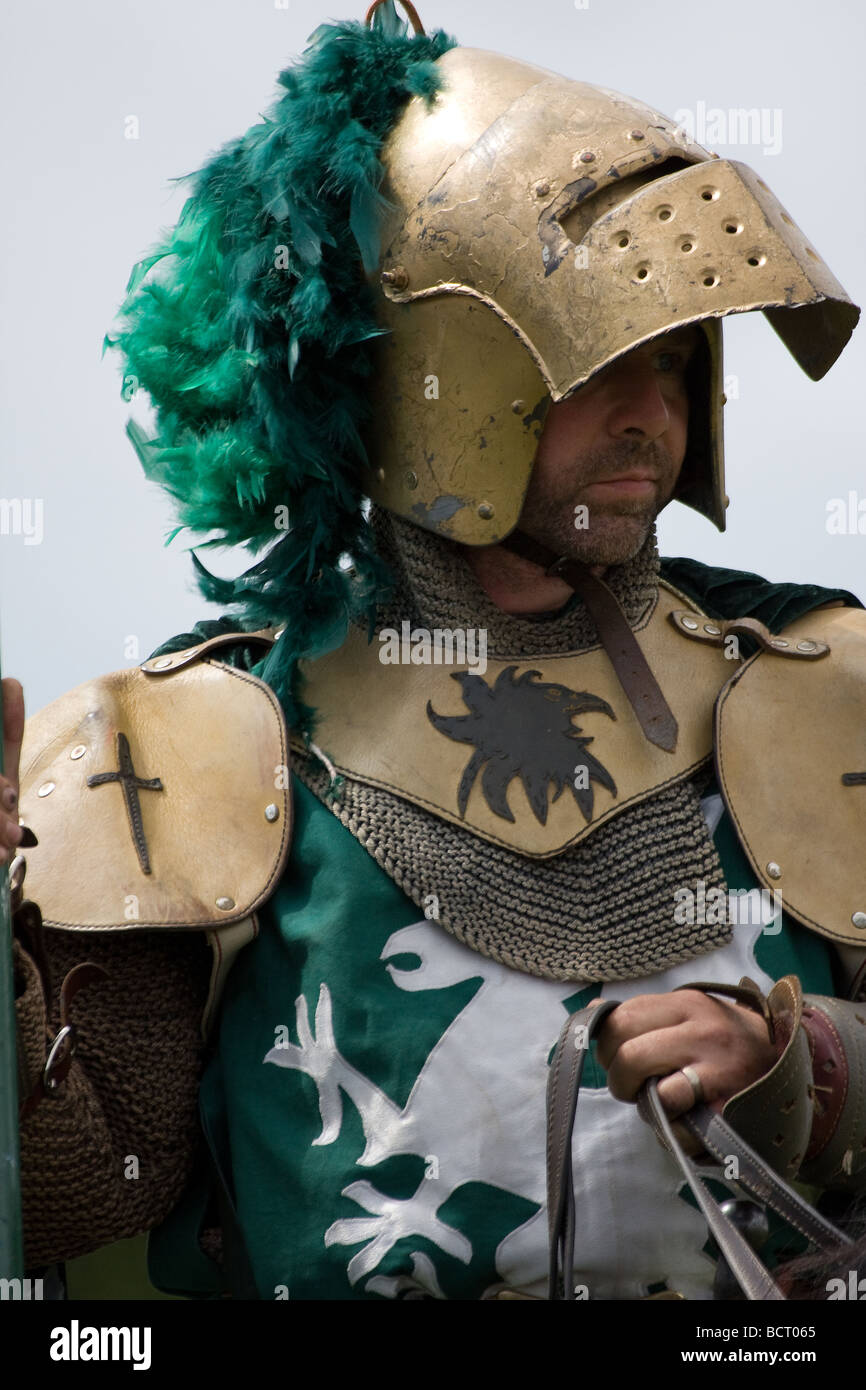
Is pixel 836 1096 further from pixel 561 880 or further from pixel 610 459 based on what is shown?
pixel 610 459

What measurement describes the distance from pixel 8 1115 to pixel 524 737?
116cm

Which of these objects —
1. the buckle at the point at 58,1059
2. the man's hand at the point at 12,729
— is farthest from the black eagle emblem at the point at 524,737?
the man's hand at the point at 12,729

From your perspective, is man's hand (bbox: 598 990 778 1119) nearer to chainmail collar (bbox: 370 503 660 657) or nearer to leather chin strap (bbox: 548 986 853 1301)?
leather chin strap (bbox: 548 986 853 1301)

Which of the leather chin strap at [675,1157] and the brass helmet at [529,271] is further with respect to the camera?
the brass helmet at [529,271]

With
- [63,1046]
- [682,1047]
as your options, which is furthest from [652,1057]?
[63,1046]

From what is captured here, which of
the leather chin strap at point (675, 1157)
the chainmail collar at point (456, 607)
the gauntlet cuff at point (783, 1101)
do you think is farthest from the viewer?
the chainmail collar at point (456, 607)

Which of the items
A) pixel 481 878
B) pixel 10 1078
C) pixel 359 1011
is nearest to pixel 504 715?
pixel 481 878

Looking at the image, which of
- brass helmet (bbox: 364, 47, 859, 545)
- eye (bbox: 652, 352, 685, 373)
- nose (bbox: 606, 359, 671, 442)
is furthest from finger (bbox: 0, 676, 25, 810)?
eye (bbox: 652, 352, 685, 373)

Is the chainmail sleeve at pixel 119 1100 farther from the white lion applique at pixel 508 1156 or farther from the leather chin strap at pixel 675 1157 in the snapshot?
the leather chin strap at pixel 675 1157

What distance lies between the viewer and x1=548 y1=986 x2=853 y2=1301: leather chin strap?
268 centimetres

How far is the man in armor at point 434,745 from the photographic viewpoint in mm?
3186

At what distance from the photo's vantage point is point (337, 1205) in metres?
3.19
